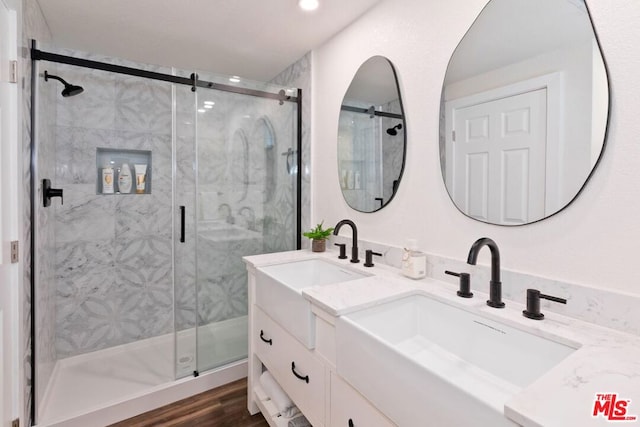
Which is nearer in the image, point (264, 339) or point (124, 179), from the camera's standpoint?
point (264, 339)

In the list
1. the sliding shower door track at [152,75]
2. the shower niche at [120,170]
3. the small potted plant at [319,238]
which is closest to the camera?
the sliding shower door track at [152,75]

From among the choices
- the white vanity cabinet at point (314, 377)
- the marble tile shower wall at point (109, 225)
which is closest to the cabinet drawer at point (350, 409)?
the white vanity cabinet at point (314, 377)

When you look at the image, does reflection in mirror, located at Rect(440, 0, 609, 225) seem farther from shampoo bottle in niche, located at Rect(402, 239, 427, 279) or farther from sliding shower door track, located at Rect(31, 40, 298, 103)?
sliding shower door track, located at Rect(31, 40, 298, 103)

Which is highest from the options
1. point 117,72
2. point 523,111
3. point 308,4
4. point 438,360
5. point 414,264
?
point 308,4

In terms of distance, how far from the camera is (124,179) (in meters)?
2.47

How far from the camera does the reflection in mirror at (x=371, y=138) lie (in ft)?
5.36

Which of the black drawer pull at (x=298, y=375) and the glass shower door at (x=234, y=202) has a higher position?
the glass shower door at (x=234, y=202)

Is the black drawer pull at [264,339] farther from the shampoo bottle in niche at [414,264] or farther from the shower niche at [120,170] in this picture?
the shower niche at [120,170]

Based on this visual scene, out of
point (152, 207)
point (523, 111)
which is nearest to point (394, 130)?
point (523, 111)

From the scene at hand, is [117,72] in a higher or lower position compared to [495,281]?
higher

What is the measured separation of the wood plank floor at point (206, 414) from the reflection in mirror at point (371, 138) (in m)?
1.40

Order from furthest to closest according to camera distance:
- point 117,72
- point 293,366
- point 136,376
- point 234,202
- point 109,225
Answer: point 109,225
point 234,202
point 136,376
point 117,72
point 293,366

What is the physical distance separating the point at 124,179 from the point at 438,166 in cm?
234

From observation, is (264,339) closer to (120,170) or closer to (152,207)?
(152,207)
